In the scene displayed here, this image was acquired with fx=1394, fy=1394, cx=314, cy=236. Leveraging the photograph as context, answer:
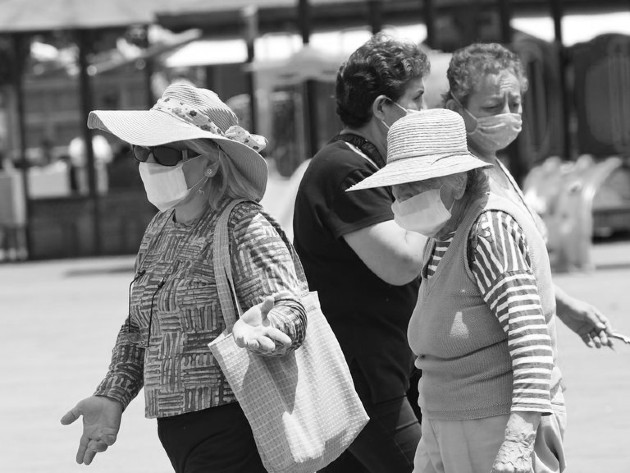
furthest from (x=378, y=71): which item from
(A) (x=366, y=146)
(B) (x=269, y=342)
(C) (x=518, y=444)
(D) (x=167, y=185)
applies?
(C) (x=518, y=444)

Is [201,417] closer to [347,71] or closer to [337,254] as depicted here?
[337,254]

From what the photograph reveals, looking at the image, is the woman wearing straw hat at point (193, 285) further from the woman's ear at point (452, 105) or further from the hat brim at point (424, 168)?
the woman's ear at point (452, 105)

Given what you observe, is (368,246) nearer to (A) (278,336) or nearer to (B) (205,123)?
(B) (205,123)

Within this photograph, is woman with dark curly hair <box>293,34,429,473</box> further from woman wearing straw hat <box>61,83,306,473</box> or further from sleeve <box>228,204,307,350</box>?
sleeve <box>228,204,307,350</box>

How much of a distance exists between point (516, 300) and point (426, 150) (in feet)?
1.43

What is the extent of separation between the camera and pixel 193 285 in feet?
11.6

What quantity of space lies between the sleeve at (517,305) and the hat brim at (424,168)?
15 cm

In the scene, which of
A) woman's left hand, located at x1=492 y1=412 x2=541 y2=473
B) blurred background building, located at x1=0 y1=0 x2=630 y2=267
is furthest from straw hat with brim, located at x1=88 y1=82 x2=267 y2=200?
blurred background building, located at x1=0 y1=0 x2=630 y2=267

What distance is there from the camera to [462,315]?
10.6 ft

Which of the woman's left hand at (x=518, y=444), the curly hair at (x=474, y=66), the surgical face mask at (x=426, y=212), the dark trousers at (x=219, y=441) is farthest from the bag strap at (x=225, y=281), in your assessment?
the curly hair at (x=474, y=66)

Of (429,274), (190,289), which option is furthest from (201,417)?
(429,274)

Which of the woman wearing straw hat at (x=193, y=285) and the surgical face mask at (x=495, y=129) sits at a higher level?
the surgical face mask at (x=495, y=129)

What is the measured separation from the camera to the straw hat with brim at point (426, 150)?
3238mm

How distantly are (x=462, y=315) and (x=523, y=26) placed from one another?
1741cm
